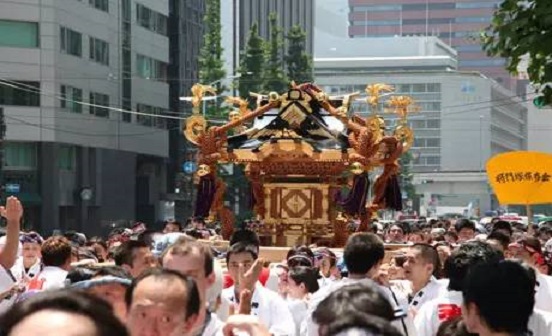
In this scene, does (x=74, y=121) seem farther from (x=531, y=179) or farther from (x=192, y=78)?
(x=531, y=179)

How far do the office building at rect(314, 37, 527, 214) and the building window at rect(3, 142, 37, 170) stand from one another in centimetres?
7609

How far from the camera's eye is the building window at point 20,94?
5172 centimetres

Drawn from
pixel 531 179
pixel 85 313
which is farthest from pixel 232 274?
pixel 531 179

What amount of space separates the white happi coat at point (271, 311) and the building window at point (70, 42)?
46.2m

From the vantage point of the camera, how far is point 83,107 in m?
56.1

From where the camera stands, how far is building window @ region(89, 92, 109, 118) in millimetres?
57000

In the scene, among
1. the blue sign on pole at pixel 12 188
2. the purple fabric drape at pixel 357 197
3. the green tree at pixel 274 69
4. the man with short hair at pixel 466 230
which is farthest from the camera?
the green tree at pixel 274 69

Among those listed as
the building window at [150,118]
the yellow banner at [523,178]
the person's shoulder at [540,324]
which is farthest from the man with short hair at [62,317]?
the building window at [150,118]

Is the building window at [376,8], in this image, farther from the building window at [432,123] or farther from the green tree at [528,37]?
the green tree at [528,37]

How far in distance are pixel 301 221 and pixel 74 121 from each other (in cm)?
3479

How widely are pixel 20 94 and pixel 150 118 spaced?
42.4 feet

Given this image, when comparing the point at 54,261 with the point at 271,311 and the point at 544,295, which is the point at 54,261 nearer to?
the point at 271,311

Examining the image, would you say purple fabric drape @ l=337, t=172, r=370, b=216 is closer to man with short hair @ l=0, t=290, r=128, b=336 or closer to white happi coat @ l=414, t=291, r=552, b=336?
white happi coat @ l=414, t=291, r=552, b=336

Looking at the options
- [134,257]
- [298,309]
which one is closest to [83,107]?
[298,309]
